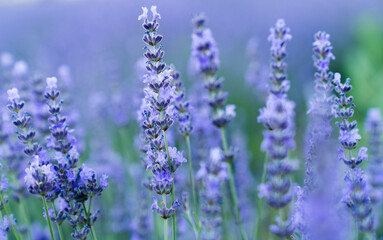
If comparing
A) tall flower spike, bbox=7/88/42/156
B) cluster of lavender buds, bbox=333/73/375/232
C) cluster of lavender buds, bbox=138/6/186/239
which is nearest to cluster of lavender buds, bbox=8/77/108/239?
tall flower spike, bbox=7/88/42/156

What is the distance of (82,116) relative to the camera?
6180 millimetres

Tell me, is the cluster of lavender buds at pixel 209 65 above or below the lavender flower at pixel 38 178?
above

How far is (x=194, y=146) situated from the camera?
3250 mm

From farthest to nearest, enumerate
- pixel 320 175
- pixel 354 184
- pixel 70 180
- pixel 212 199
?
pixel 212 199
pixel 70 180
pixel 354 184
pixel 320 175

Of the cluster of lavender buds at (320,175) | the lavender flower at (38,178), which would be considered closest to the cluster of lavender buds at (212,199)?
the cluster of lavender buds at (320,175)

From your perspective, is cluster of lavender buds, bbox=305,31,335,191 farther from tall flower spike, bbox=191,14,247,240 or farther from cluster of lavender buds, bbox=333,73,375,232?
tall flower spike, bbox=191,14,247,240

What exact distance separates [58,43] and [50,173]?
6.80 m

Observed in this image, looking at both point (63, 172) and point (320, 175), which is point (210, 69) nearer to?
point (63, 172)

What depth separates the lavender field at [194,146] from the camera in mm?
1797

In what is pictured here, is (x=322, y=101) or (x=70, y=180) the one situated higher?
(x=322, y=101)

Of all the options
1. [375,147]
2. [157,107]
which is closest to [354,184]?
[157,107]

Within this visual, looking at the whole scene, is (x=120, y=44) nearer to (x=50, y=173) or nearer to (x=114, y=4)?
(x=114, y=4)

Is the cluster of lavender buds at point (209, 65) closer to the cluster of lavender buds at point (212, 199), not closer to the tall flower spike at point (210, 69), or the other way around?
the tall flower spike at point (210, 69)

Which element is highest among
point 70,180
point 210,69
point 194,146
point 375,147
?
point 210,69
